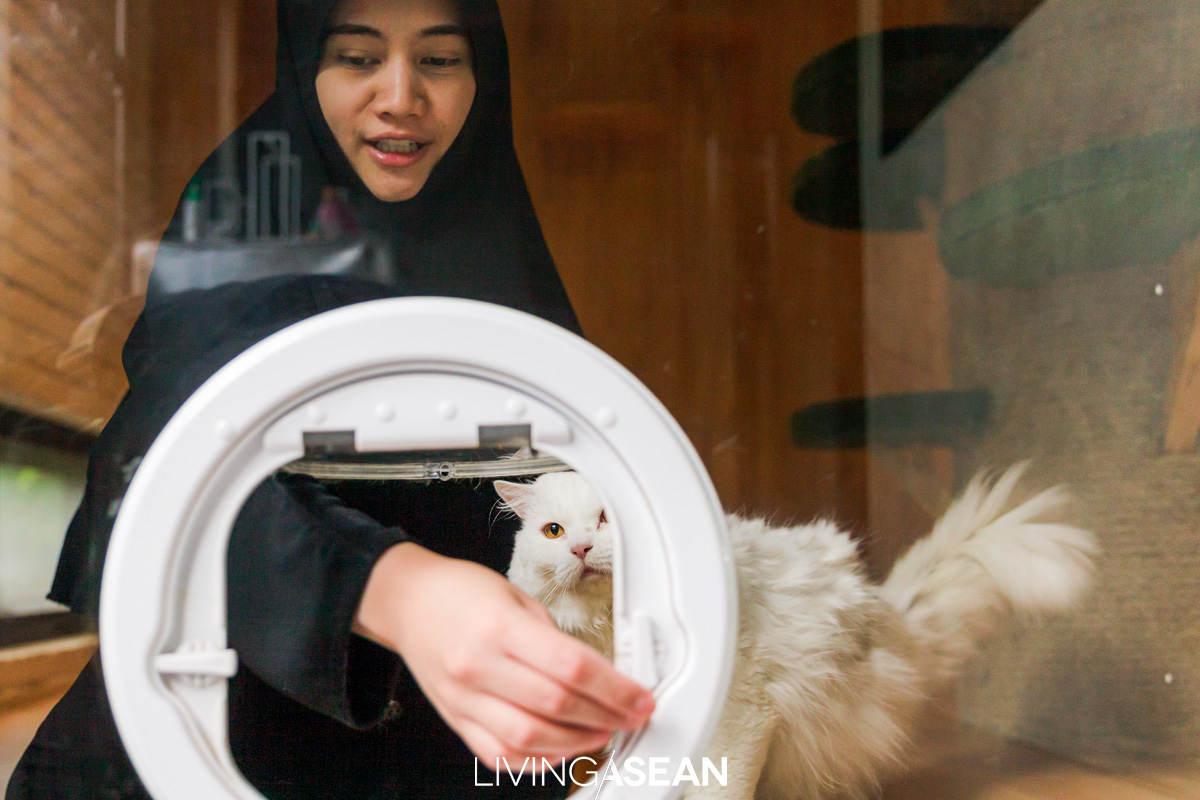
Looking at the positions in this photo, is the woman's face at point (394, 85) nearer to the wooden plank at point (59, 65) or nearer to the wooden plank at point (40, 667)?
the wooden plank at point (59, 65)

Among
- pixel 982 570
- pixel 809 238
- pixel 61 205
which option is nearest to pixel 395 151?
pixel 61 205

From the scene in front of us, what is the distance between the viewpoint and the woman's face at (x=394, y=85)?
2.16 feet

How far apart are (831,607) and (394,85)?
614 mm

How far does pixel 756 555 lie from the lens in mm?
704

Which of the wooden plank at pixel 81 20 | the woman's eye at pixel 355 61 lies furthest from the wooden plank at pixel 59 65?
the woman's eye at pixel 355 61

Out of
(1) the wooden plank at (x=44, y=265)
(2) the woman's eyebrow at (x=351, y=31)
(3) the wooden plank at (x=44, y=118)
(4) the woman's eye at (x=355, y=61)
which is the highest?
(2) the woman's eyebrow at (x=351, y=31)

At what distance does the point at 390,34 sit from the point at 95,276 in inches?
13.5

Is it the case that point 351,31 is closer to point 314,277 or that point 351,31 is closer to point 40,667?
point 314,277

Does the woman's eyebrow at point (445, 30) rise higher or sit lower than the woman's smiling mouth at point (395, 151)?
higher

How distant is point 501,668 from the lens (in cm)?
46

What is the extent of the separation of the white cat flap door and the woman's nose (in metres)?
0.25

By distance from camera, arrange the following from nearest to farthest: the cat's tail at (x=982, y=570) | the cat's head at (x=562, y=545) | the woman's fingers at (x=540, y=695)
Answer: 1. the woman's fingers at (x=540, y=695)
2. the cat's head at (x=562, y=545)
3. the cat's tail at (x=982, y=570)
